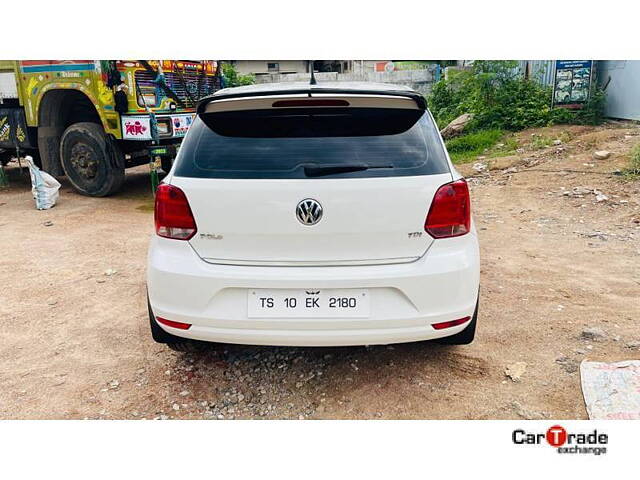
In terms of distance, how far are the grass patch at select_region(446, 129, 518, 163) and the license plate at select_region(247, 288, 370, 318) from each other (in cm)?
872

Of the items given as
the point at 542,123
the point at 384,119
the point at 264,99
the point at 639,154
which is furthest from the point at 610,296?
the point at 542,123

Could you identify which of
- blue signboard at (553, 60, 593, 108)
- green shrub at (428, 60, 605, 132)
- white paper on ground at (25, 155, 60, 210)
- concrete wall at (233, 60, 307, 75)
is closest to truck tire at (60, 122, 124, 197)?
white paper on ground at (25, 155, 60, 210)

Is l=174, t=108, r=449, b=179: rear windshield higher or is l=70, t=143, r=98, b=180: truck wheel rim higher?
l=174, t=108, r=449, b=179: rear windshield

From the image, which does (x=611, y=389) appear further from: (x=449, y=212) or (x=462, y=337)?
(x=449, y=212)

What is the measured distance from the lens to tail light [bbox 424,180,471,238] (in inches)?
102

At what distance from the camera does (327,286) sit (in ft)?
8.31

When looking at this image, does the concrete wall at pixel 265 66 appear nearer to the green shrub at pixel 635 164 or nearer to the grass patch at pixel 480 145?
the grass patch at pixel 480 145

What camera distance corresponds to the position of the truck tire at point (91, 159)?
820 centimetres

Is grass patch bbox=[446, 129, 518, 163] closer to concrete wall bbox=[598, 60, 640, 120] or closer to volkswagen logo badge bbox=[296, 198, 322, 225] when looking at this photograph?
concrete wall bbox=[598, 60, 640, 120]

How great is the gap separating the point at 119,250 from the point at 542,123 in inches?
372

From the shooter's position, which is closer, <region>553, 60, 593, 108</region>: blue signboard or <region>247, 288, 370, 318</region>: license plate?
<region>247, 288, 370, 318</region>: license plate

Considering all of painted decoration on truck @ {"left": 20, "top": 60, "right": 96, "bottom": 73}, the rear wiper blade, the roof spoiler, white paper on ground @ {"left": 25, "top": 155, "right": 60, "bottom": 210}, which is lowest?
white paper on ground @ {"left": 25, "top": 155, "right": 60, "bottom": 210}

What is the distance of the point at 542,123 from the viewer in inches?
447

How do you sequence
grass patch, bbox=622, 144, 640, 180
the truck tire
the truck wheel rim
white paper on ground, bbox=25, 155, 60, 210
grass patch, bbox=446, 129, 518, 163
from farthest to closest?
grass patch, bbox=446, 129, 518, 163, the truck wheel rim, the truck tire, white paper on ground, bbox=25, 155, 60, 210, grass patch, bbox=622, 144, 640, 180
